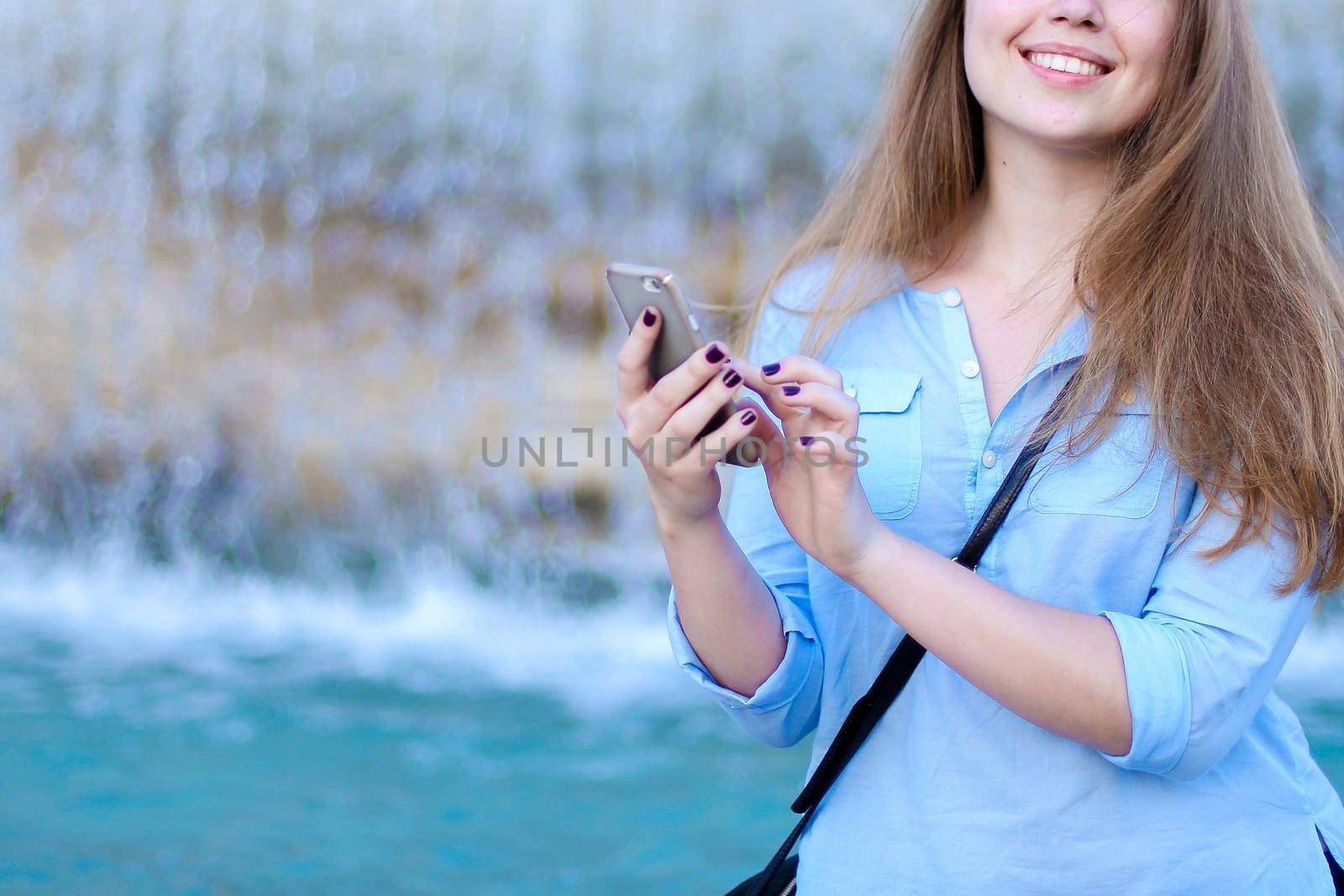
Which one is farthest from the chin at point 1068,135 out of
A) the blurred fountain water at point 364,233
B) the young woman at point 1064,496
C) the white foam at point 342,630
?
the blurred fountain water at point 364,233

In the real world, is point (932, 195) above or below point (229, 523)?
above

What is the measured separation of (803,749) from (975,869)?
96.6 inches

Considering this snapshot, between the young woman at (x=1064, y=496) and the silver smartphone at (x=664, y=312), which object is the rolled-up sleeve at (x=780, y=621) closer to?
the young woman at (x=1064, y=496)

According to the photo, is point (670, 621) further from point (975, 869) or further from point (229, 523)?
point (229, 523)

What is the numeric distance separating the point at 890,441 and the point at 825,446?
0.89 ft

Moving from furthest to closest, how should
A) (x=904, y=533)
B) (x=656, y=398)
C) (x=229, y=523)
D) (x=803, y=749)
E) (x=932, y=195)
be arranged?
1. (x=229, y=523)
2. (x=803, y=749)
3. (x=932, y=195)
4. (x=904, y=533)
5. (x=656, y=398)

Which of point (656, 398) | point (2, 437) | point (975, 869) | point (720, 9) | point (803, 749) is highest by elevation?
point (720, 9)

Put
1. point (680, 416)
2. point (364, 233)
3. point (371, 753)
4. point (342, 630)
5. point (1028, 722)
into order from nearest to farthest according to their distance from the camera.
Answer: point (680, 416), point (1028, 722), point (371, 753), point (342, 630), point (364, 233)

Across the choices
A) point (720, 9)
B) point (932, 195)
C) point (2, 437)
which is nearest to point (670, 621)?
point (932, 195)

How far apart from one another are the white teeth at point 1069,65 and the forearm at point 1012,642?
53cm

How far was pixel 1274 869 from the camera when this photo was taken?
1164 mm

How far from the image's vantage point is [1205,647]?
1.12m

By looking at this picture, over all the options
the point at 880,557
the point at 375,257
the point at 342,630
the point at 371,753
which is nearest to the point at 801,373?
the point at 880,557

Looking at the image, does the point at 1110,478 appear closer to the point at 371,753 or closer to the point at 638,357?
the point at 638,357
